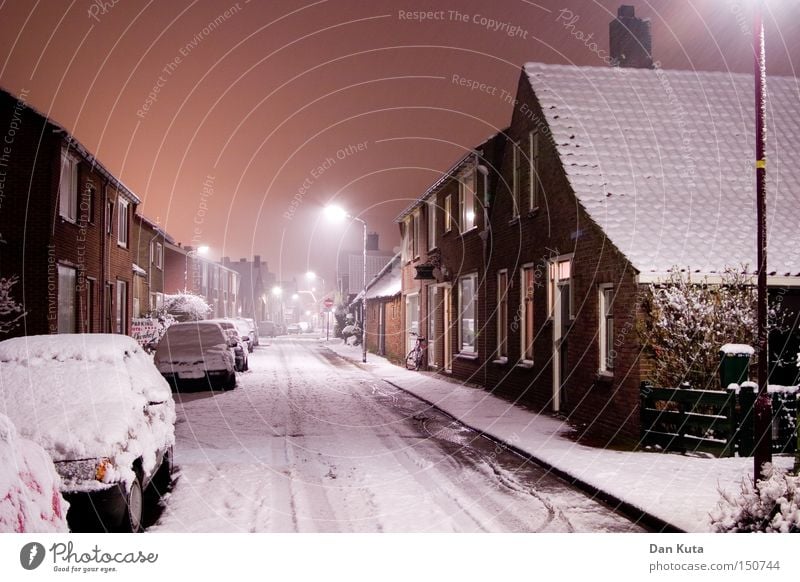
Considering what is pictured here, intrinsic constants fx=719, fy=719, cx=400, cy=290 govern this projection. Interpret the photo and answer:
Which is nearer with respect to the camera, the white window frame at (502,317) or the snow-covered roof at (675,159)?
the snow-covered roof at (675,159)

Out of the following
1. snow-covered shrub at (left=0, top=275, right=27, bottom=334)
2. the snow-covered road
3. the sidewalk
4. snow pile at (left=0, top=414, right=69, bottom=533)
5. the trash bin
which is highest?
snow-covered shrub at (left=0, top=275, right=27, bottom=334)

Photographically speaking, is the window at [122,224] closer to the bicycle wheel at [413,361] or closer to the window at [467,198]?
the bicycle wheel at [413,361]

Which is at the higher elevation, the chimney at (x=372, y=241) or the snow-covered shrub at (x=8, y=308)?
the chimney at (x=372, y=241)

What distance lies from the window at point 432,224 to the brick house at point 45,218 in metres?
11.5

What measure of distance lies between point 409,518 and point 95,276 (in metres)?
20.7

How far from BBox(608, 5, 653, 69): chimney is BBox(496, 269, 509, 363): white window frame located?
6350 millimetres

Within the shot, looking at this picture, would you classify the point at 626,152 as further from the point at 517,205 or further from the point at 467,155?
the point at 467,155

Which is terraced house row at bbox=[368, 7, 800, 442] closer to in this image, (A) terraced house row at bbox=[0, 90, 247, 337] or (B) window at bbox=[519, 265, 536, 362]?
(B) window at bbox=[519, 265, 536, 362]

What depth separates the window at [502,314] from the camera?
18.0m

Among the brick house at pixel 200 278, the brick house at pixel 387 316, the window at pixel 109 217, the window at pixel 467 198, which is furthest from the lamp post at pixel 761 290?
the brick house at pixel 200 278

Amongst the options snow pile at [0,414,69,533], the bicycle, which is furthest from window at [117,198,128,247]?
snow pile at [0,414,69,533]

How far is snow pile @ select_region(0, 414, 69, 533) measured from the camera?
432cm
